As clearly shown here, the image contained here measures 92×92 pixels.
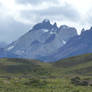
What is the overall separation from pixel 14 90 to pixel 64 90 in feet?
66.6

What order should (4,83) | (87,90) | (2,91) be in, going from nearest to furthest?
(2,91) → (87,90) → (4,83)

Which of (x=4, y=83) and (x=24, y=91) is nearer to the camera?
(x=24, y=91)

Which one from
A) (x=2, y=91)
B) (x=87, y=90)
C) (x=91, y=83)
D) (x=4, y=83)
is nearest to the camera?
(x=2, y=91)

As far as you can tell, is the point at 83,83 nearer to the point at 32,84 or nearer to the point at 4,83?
the point at 32,84

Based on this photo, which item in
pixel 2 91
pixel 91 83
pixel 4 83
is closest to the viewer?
pixel 2 91

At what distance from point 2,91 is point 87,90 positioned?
118ft

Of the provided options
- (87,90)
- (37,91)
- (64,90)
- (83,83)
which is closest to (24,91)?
(37,91)

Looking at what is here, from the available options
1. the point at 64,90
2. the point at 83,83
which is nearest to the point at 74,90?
the point at 64,90

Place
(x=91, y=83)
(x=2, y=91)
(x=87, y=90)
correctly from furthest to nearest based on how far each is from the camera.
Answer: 1. (x=91, y=83)
2. (x=87, y=90)
3. (x=2, y=91)

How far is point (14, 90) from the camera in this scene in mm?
142875

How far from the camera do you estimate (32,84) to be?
171m

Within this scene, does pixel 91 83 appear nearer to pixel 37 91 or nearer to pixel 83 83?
pixel 83 83

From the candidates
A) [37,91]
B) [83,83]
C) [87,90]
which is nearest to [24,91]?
[37,91]

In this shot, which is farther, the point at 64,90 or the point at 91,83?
the point at 91,83
